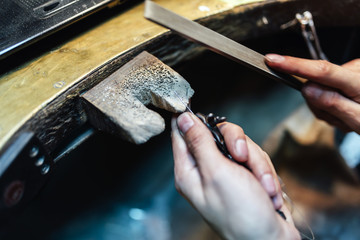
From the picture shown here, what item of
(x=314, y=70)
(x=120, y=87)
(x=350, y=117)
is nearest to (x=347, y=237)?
(x=350, y=117)

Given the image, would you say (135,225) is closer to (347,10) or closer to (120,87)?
(120,87)

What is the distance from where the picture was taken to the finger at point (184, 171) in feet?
2.01

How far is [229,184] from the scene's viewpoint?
1.86ft

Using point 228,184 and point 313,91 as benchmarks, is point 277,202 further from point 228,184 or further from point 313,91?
point 313,91

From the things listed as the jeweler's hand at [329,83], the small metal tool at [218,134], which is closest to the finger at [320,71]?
the jeweler's hand at [329,83]

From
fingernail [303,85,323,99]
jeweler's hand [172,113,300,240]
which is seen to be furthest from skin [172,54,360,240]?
fingernail [303,85,323,99]

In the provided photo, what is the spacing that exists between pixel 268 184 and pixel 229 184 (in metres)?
0.10

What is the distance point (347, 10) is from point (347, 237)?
83cm

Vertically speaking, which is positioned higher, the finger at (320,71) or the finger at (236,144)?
the finger at (320,71)

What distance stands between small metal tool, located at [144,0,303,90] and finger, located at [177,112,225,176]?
18cm

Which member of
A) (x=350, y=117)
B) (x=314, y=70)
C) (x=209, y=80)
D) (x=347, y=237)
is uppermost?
(x=314, y=70)

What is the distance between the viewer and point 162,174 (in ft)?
4.03

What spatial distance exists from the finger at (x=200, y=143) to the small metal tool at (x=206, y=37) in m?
0.18

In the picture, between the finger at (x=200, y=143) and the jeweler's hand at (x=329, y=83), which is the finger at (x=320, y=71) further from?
the finger at (x=200, y=143)
